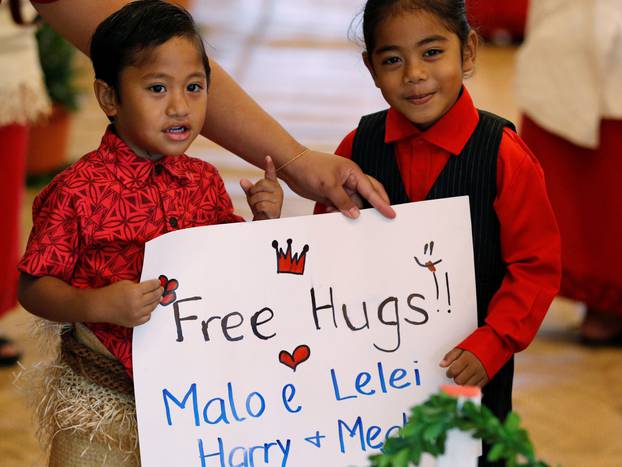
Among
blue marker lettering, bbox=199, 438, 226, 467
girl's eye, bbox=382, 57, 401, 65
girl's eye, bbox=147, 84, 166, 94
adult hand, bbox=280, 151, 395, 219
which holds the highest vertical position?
girl's eye, bbox=382, 57, 401, 65

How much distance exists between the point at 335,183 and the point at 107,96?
0.36 m

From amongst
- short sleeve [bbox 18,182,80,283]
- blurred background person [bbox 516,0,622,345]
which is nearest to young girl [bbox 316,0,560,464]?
short sleeve [bbox 18,182,80,283]

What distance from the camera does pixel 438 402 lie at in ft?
3.47

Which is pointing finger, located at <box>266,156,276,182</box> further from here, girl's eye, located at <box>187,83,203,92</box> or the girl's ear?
the girl's ear

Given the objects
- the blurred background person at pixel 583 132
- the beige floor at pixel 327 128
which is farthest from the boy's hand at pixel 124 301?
the blurred background person at pixel 583 132

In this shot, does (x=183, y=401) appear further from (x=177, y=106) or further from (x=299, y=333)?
(x=177, y=106)

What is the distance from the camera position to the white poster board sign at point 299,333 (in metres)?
1.54

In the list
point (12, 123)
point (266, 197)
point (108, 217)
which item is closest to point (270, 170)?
point (266, 197)

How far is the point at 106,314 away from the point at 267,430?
28 cm

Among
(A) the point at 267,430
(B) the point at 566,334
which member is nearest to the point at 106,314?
(A) the point at 267,430

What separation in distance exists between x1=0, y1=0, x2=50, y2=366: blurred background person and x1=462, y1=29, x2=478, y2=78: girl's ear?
5.84ft

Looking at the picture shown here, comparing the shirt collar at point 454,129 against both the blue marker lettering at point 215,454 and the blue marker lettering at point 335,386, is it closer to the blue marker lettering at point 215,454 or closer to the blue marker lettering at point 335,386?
the blue marker lettering at point 335,386

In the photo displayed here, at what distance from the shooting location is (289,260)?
159cm

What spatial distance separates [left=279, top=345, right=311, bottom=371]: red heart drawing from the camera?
5.22ft
